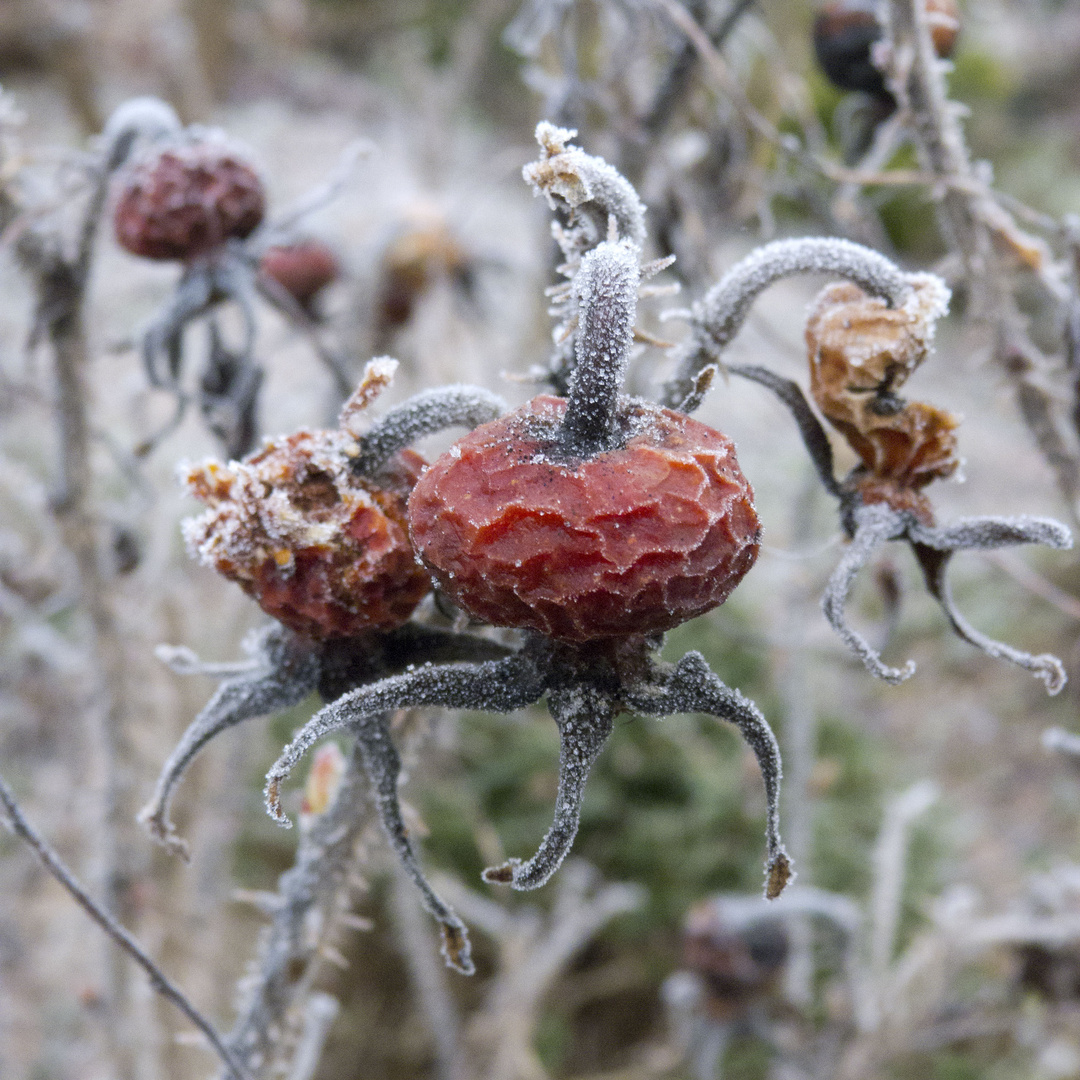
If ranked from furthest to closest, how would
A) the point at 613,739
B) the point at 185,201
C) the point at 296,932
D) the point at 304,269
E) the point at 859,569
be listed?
the point at 613,739 < the point at 304,269 < the point at 185,201 < the point at 296,932 < the point at 859,569

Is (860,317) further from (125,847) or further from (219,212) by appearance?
(125,847)

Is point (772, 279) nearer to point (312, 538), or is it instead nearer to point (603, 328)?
point (603, 328)

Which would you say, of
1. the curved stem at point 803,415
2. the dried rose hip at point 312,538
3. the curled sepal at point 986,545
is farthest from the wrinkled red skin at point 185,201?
the curled sepal at point 986,545

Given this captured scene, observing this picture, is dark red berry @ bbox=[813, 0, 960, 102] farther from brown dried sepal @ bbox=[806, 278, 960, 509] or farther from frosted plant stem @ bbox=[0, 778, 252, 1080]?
frosted plant stem @ bbox=[0, 778, 252, 1080]

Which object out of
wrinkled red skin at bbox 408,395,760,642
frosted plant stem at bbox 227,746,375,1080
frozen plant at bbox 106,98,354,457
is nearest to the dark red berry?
frozen plant at bbox 106,98,354,457

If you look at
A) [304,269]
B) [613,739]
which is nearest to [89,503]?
[304,269]

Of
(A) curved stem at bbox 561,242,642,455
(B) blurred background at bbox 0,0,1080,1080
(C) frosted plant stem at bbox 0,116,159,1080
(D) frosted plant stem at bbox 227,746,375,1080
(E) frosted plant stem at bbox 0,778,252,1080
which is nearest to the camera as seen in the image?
(A) curved stem at bbox 561,242,642,455

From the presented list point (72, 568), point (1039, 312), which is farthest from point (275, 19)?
point (72, 568)

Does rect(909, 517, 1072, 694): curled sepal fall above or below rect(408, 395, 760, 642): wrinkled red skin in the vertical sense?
above
